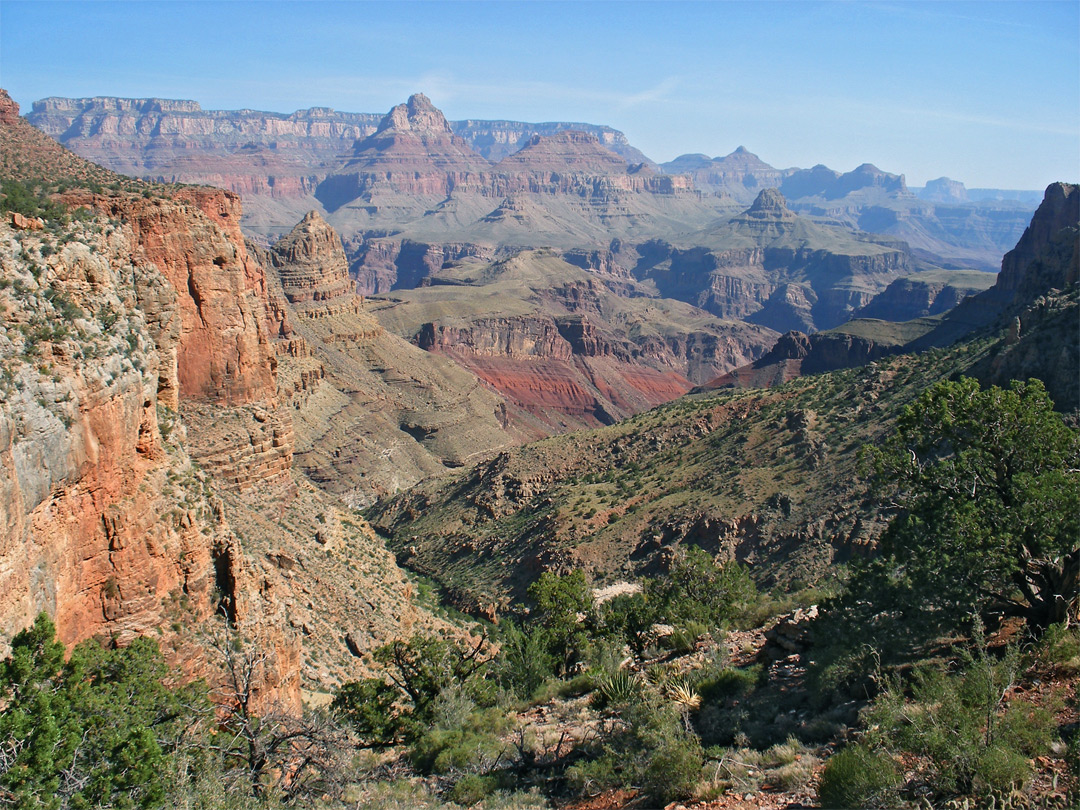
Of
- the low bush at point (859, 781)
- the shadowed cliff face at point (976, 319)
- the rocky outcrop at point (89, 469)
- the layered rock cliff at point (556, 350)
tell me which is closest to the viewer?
the low bush at point (859, 781)

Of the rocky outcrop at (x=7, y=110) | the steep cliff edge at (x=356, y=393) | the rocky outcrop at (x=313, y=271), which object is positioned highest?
the rocky outcrop at (x=7, y=110)

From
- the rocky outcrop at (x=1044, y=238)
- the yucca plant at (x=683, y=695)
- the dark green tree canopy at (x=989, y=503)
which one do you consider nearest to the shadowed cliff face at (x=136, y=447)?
the yucca plant at (x=683, y=695)

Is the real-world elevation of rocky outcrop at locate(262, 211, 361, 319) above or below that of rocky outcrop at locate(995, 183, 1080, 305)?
below

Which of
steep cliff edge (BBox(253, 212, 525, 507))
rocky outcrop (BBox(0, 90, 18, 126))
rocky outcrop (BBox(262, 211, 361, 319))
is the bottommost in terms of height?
steep cliff edge (BBox(253, 212, 525, 507))

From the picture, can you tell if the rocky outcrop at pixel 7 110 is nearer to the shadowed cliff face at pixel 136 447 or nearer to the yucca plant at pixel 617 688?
the shadowed cliff face at pixel 136 447

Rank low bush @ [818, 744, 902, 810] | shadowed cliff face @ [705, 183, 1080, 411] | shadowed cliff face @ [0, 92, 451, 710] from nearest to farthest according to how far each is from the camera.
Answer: low bush @ [818, 744, 902, 810] < shadowed cliff face @ [0, 92, 451, 710] < shadowed cliff face @ [705, 183, 1080, 411]

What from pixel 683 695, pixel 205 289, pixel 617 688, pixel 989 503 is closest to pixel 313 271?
pixel 205 289

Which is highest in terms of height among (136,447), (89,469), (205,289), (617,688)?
(205,289)

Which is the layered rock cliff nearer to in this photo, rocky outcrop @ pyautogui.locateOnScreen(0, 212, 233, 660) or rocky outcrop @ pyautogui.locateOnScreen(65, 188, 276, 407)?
rocky outcrop @ pyautogui.locateOnScreen(65, 188, 276, 407)

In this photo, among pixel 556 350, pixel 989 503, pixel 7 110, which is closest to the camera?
pixel 989 503

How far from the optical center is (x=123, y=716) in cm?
1591

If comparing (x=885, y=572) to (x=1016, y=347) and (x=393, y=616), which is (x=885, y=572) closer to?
(x=393, y=616)

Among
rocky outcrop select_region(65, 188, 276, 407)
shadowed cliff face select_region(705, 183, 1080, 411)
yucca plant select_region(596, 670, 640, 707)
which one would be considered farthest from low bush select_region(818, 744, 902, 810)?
shadowed cliff face select_region(705, 183, 1080, 411)

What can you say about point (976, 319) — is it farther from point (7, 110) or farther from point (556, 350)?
point (7, 110)
